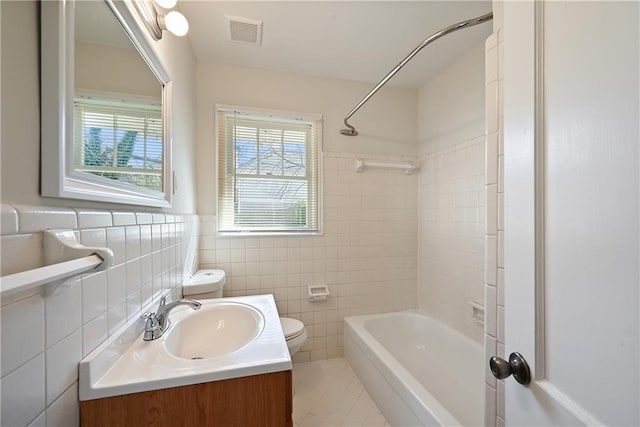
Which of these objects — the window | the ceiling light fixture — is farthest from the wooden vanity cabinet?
the window

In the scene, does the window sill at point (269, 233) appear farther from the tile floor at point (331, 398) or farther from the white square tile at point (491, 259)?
the white square tile at point (491, 259)

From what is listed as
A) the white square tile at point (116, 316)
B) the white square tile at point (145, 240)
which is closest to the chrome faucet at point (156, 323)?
the white square tile at point (116, 316)

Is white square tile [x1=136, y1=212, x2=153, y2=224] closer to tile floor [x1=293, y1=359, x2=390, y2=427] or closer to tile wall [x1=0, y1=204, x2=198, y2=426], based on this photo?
tile wall [x1=0, y1=204, x2=198, y2=426]

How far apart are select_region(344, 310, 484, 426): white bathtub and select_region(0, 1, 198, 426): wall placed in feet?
4.56

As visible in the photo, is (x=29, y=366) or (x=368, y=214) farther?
(x=368, y=214)

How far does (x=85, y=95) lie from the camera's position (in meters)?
0.68

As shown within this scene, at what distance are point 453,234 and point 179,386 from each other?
2027 millimetres

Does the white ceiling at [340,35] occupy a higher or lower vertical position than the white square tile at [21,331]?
higher

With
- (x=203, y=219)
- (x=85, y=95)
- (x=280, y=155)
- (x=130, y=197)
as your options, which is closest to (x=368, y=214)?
(x=280, y=155)

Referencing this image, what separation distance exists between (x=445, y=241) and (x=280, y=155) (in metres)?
1.60

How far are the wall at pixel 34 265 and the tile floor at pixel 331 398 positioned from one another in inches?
52.7

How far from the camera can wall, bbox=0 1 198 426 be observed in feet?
1.51

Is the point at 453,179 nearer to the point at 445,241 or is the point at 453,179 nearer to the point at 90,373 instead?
the point at 445,241

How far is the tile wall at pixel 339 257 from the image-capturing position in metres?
2.08
